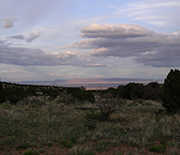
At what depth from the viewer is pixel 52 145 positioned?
6848mm

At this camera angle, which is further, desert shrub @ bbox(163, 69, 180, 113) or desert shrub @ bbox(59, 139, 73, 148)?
desert shrub @ bbox(163, 69, 180, 113)

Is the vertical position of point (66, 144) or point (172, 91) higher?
point (172, 91)

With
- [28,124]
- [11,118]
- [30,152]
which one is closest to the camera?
[30,152]

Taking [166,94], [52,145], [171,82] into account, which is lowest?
[52,145]

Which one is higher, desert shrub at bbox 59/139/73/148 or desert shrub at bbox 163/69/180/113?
desert shrub at bbox 163/69/180/113

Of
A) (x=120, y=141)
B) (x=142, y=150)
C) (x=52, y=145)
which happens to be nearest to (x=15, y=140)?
(x=52, y=145)

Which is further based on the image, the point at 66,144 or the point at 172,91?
the point at 172,91

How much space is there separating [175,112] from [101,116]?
4.70 m

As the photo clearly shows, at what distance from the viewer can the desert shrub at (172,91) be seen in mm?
11497

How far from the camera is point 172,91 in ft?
38.8

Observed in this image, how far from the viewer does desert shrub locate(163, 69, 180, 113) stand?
11.5 meters

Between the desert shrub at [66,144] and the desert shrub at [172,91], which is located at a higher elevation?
the desert shrub at [172,91]

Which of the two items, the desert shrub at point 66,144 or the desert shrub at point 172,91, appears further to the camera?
the desert shrub at point 172,91

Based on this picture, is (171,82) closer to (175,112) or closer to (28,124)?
(175,112)
